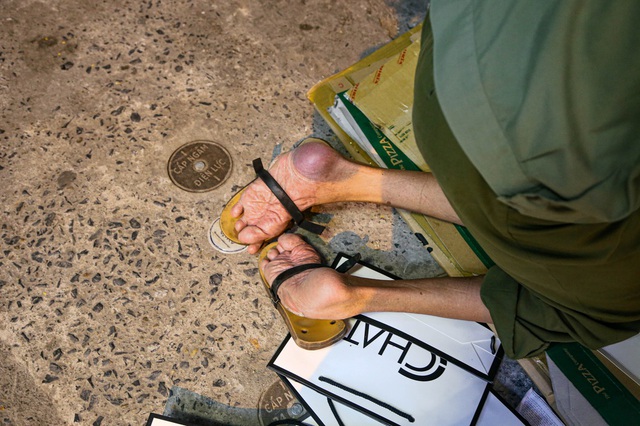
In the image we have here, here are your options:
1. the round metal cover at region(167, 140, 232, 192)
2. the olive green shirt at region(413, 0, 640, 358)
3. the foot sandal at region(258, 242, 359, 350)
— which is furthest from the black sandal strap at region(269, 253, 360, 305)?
the olive green shirt at region(413, 0, 640, 358)

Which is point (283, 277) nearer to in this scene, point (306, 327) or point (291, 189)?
point (306, 327)

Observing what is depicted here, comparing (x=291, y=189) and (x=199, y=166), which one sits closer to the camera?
(x=291, y=189)

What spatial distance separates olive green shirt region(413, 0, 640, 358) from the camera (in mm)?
735

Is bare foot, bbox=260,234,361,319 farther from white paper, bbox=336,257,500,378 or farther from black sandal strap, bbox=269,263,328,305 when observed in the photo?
white paper, bbox=336,257,500,378

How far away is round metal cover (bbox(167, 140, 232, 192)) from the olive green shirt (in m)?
0.83

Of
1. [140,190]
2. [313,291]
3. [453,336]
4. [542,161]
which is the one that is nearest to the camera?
[542,161]

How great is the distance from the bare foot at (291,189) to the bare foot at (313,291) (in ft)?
0.36

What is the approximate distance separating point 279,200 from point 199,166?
339mm

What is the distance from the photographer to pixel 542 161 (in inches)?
30.2

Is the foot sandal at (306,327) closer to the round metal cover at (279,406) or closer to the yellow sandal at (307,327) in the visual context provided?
the yellow sandal at (307,327)

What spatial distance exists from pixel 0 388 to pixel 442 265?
1.20 metres

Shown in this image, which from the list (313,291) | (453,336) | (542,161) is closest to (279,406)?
(313,291)

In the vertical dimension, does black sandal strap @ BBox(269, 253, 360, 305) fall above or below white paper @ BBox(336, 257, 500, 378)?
below

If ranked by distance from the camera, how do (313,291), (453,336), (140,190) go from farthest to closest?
(140,190)
(453,336)
(313,291)
